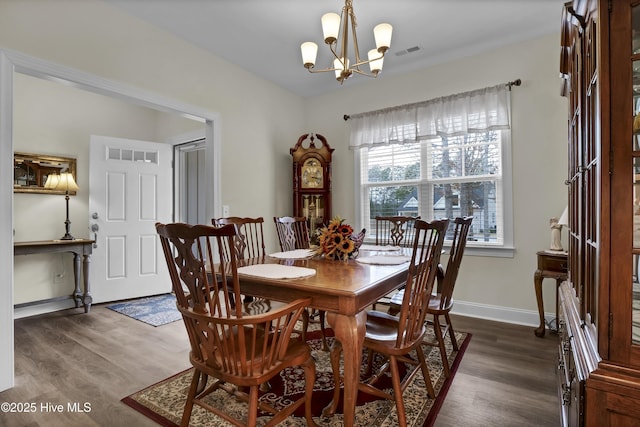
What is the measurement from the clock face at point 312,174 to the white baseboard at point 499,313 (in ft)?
6.93

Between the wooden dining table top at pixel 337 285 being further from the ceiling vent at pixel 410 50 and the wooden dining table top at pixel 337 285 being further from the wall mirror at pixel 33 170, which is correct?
the wall mirror at pixel 33 170

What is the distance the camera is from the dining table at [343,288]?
135 centimetres

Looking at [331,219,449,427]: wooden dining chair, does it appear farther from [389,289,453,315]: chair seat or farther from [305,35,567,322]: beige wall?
[305,35,567,322]: beige wall

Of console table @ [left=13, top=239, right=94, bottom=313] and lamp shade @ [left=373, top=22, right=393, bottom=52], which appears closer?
lamp shade @ [left=373, top=22, right=393, bottom=52]

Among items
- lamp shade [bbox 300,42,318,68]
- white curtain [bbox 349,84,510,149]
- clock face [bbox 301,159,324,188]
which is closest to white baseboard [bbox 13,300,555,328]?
white curtain [bbox 349,84,510,149]

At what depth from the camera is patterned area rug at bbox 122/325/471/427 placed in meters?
1.63

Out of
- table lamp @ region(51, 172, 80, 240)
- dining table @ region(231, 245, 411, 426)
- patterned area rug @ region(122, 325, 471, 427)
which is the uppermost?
table lamp @ region(51, 172, 80, 240)

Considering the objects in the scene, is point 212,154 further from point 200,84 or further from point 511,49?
point 511,49

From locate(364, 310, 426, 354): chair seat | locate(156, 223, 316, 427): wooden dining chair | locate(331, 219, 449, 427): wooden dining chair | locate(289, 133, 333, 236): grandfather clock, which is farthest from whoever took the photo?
locate(289, 133, 333, 236): grandfather clock

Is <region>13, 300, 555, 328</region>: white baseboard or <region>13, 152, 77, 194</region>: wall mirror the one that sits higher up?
<region>13, 152, 77, 194</region>: wall mirror

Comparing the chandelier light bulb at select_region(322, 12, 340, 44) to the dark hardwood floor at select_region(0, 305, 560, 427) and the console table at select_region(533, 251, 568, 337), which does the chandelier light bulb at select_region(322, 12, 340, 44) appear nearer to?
the dark hardwood floor at select_region(0, 305, 560, 427)

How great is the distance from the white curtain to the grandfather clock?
436 mm

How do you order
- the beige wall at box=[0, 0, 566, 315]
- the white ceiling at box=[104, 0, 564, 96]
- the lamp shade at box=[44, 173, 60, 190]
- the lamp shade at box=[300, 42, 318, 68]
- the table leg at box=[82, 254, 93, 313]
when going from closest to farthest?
the lamp shade at box=[300, 42, 318, 68], the beige wall at box=[0, 0, 566, 315], the white ceiling at box=[104, 0, 564, 96], the table leg at box=[82, 254, 93, 313], the lamp shade at box=[44, 173, 60, 190]

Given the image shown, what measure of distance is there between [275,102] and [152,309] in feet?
9.50
